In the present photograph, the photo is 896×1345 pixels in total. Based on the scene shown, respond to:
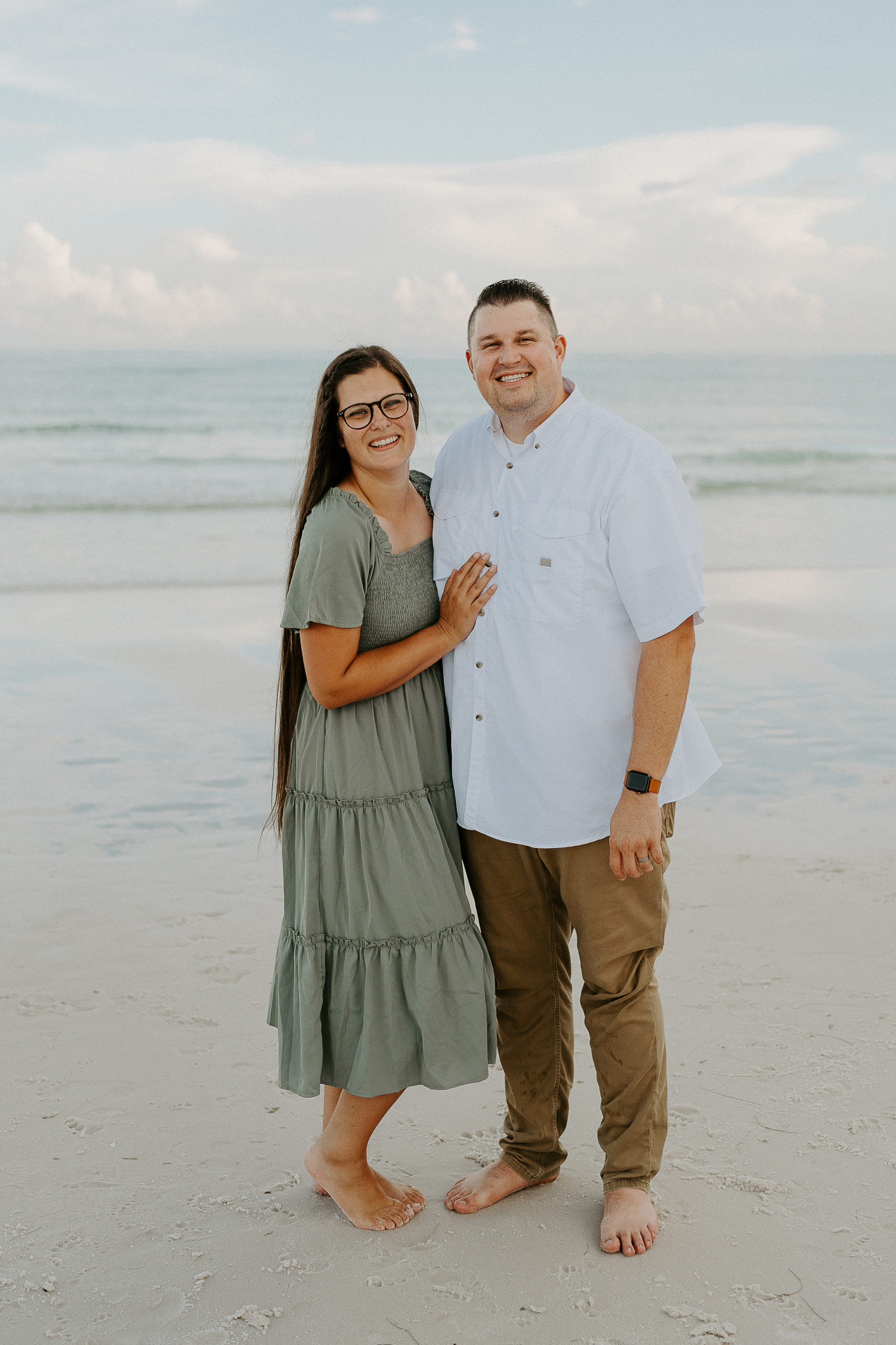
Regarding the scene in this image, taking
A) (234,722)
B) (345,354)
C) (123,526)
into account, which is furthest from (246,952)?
(123,526)

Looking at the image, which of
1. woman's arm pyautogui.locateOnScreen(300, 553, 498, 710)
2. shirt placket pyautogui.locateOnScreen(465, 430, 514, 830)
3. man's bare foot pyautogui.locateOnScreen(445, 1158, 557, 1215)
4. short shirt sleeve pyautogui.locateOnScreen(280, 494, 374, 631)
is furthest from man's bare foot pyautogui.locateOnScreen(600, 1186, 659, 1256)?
short shirt sleeve pyautogui.locateOnScreen(280, 494, 374, 631)

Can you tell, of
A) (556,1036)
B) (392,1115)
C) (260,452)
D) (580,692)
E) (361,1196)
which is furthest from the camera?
(260,452)

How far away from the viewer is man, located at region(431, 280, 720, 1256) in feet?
7.69

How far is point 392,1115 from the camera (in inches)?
119

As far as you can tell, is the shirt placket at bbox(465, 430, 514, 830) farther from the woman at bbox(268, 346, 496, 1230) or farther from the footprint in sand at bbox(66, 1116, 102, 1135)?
the footprint in sand at bbox(66, 1116, 102, 1135)

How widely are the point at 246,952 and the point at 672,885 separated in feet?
5.15

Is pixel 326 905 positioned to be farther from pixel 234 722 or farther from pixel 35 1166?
pixel 234 722

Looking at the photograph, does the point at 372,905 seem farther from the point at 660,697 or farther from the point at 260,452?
the point at 260,452

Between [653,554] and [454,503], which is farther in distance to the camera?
[454,503]

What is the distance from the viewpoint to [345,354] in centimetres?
247

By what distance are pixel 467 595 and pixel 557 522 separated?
0.81 ft

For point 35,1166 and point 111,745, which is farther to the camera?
point 111,745

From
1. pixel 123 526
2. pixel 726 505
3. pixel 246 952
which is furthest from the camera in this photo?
pixel 726 505

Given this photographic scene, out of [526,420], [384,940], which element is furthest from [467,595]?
[384,940]
